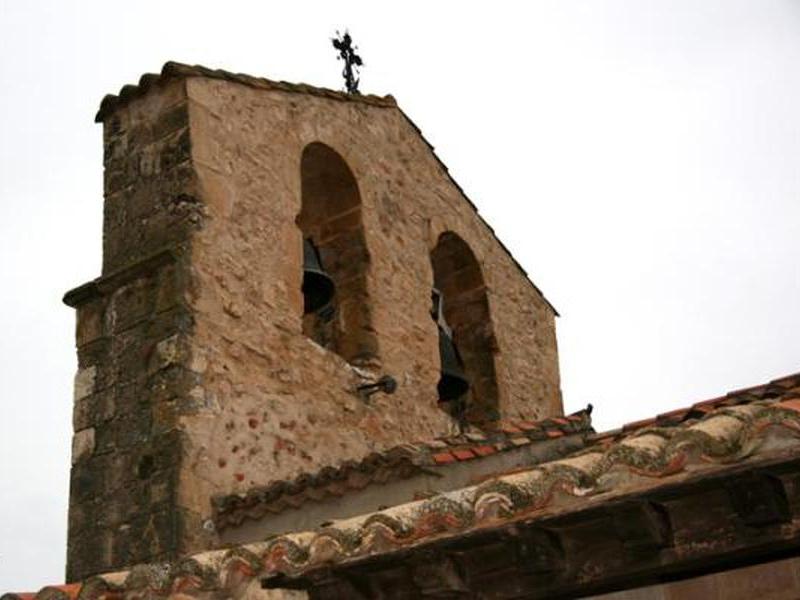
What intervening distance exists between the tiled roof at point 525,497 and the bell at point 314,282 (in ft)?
12.3

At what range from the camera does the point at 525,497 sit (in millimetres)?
4188

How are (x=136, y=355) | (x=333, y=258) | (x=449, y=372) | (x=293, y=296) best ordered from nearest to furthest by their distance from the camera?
(x=136, y=355) → (x=293, y=296) → (x=333, y=258) → (x=449, y=372)

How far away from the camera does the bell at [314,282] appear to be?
884 cm

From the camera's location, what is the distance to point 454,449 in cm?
694

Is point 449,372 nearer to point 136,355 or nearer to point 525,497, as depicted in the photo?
point 136,355

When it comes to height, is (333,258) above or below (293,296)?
above

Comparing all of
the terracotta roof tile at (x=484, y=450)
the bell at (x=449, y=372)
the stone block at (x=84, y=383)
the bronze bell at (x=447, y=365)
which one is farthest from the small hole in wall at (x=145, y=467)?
the bell at (x=449, y=372)

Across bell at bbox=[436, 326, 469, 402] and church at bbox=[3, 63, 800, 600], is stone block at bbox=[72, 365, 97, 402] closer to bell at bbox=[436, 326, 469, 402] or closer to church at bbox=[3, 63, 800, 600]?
church at bbox=[3, 63, 800, 600]

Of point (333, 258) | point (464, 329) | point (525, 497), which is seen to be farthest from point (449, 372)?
point (525, 497)

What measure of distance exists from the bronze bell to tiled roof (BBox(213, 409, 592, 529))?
2854mm

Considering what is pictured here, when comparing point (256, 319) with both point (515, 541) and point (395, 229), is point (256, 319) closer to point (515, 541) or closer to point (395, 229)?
point (395, 229)

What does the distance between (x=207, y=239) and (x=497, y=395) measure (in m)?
3.53

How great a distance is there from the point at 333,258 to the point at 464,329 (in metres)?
1.82

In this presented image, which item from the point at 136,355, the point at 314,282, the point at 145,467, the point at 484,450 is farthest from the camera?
the point at 314,282
